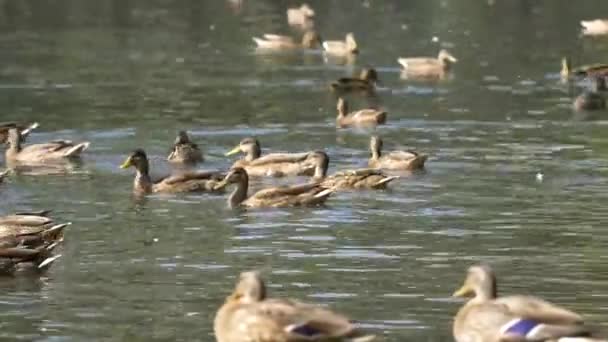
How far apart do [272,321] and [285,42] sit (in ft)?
115

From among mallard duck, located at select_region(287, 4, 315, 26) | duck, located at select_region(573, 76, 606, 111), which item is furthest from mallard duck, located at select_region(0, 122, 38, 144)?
mallard duck, located at select_region(287, 4, 315, 26)

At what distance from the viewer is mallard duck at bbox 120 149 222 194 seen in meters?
24.1

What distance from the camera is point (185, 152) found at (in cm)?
2684

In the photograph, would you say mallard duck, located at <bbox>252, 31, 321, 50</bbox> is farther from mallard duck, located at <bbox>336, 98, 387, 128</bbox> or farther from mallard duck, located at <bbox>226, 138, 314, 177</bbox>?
mallard duck, located at <bbox>226, 138, 314, 177</bbox>

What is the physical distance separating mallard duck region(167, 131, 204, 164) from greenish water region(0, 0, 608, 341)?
25cm

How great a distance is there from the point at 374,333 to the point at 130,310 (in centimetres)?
242

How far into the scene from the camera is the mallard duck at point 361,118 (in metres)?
30.9

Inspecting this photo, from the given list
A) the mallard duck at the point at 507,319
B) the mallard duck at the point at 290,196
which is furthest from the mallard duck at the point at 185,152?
the mallard duck at the point at 507,319

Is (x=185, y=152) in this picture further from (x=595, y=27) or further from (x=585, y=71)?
(x=595, y=27)

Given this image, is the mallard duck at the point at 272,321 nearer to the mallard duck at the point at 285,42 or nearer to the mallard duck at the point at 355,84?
the mallard duck at the point at 355,84

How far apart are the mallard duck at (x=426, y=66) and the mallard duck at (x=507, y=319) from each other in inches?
1005

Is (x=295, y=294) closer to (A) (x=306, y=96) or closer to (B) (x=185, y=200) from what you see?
(B) (x=185, y=200)

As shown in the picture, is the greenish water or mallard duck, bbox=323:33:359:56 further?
mallard duck, bbox=323:33:359:56

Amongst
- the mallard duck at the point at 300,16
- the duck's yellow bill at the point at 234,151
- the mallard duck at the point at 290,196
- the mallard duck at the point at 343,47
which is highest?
the mallard duck at the point at 300,16
